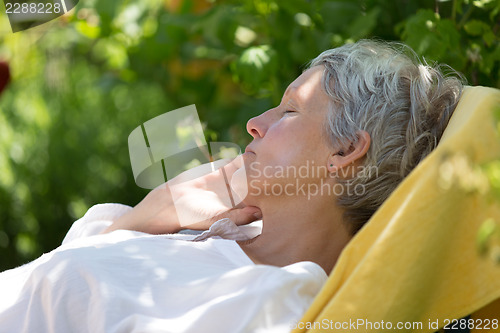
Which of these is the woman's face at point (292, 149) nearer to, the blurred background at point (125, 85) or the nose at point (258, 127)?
the nose at point (258, 127)

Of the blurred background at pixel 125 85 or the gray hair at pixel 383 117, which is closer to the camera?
the gray hair at pixel 383 117

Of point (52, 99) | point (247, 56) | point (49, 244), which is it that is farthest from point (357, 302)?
point (52, 99)

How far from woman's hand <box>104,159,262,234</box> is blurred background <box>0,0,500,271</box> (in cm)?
84

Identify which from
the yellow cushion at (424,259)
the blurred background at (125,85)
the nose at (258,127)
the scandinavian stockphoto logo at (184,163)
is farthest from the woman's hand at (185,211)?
the blurred background at (125,85)

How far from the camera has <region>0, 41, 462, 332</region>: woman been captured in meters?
1.60

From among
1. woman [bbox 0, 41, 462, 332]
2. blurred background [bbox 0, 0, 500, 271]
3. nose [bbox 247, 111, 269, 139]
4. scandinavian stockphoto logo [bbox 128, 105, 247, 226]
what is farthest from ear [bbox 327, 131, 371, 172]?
blurred background [bbox 0, 0, 500, 271]

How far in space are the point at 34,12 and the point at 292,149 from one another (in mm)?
1105

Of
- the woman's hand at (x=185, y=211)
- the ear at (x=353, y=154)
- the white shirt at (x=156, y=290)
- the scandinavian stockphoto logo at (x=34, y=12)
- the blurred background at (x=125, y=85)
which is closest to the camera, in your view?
the white shirt at (x=156, y=290)

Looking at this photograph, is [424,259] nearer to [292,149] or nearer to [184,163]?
[292,149]

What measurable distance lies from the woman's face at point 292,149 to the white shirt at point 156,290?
0.66ft

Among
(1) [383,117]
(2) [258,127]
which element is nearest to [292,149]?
(2) [258,127]

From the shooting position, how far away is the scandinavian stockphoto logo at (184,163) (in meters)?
2.12

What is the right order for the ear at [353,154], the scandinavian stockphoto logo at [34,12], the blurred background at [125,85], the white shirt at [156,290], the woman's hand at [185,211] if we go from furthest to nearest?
the blurred background at [125,85]
the scandinavian stockphoto logo at [34,12]
the woman's hand at [185,211]
the ear at [353,154]
the white shirt at [156,290]

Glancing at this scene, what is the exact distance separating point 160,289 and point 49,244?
95.4 inches
